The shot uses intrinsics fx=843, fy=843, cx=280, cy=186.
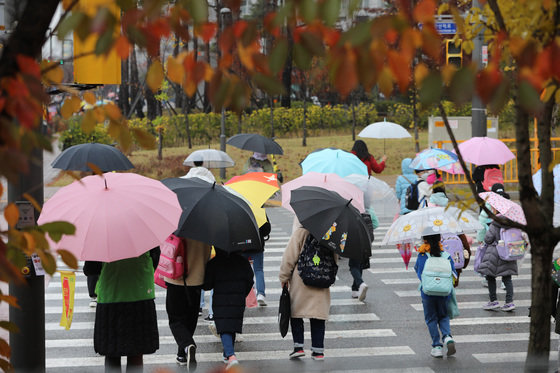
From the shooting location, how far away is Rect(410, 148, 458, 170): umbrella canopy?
12.2 metres

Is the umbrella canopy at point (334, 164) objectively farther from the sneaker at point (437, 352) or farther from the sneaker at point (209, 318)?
the sneaker at point (437, 352)

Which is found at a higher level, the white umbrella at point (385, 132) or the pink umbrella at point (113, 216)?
the white umbrella at point (385, 132)

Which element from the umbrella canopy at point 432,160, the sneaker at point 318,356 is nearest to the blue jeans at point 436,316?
the sneaker at point 318,356

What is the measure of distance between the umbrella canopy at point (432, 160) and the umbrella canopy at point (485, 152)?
2.49 ft

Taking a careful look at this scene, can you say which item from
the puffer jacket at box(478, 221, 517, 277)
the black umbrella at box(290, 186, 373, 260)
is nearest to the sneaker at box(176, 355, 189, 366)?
the black umbrella at box(290, 186, 373, 260)

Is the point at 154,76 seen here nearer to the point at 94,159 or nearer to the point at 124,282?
the point at 124,282

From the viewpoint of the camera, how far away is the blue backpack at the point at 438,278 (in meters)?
8.03

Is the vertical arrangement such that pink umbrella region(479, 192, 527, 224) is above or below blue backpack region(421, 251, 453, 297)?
above

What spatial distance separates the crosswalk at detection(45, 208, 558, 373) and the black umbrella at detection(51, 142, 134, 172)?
1.80m

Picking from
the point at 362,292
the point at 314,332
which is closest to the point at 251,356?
the point at 314,332

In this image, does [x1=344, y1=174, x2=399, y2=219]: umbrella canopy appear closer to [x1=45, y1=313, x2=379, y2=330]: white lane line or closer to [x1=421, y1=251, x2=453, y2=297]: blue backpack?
[x1=45, y1=313, x2=379, y2=330]: white lane line

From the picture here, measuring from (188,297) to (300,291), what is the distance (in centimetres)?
105

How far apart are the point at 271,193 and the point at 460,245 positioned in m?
2.22

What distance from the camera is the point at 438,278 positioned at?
8.05 meters
